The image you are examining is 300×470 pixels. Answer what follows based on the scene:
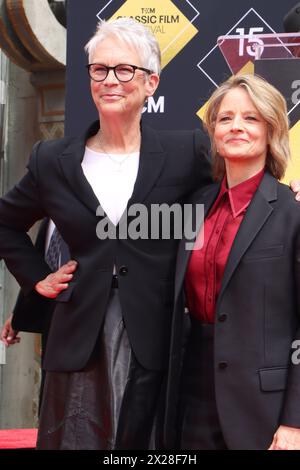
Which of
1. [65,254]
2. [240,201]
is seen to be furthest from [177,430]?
Result: [65,254]

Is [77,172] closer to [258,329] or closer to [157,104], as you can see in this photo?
[258,329]

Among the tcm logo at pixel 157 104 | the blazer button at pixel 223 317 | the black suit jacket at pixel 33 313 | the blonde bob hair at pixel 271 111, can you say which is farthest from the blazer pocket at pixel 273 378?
the tcm logo at pixel 157 104

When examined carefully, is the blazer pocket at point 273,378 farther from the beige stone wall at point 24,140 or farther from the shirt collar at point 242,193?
the beige stone wall at point 24,140

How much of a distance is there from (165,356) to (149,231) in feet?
1.07

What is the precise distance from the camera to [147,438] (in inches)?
90.2

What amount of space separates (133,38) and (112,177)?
1.21ft

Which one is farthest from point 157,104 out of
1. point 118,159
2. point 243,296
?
point 243,296

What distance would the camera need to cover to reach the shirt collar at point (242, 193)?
2246mm

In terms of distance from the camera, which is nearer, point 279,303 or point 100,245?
point 279,303

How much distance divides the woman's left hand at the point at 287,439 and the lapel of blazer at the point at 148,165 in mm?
689

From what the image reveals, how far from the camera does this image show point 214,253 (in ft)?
7.25

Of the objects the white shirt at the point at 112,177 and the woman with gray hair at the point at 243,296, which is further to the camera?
the white shirt at the point at 112,177

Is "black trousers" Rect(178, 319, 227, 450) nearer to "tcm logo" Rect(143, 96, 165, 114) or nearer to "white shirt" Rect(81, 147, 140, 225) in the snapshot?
"white shirt" Rect(81, 147, 140, 225)
